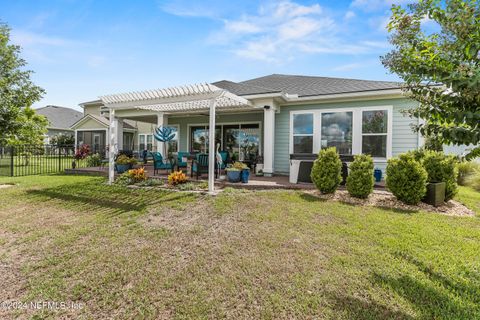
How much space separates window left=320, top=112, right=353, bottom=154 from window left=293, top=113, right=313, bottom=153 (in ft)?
1.52

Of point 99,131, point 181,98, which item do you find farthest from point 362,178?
point 99,131

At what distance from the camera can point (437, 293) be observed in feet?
8.68

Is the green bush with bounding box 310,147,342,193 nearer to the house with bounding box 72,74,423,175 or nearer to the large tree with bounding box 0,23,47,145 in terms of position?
the house with bounding box 72,74,423,175

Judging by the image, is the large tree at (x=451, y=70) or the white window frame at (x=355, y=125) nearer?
the large tree at (x=451, y=70)

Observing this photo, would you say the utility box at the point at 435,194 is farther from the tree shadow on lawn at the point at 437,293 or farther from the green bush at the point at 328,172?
the tree shadow on lawn at the point at 437,293

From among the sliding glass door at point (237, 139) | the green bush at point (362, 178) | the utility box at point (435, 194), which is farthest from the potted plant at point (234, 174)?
the utility box at point (435, 194)

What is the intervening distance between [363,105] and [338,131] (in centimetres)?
123

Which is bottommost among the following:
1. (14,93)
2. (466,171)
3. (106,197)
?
(106,197)

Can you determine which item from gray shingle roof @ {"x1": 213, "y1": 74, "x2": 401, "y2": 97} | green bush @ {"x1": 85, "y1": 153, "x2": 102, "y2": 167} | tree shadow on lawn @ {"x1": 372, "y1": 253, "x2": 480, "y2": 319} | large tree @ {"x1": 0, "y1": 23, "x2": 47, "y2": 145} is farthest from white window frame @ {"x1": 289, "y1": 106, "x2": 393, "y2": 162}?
large tree @ {"x1": 0, "y1": 23, "x2": 47, "y2": 145}

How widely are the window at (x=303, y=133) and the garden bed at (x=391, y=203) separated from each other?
3.27m

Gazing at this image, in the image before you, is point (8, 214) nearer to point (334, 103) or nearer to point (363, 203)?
point (363, 203)

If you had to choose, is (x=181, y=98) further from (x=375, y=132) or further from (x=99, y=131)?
(x=99, y=131)

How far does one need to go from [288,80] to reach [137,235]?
437 inches

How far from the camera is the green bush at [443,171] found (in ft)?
21.2
